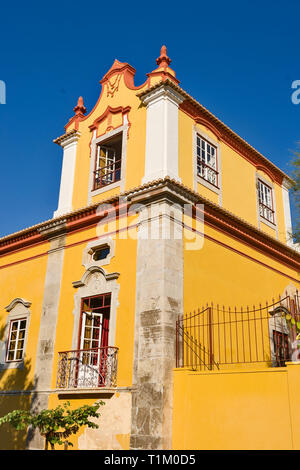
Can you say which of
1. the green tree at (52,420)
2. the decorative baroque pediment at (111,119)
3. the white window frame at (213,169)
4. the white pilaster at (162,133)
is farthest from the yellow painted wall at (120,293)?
the decorative baroque pediment at (111,119)

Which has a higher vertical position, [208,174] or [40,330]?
[208,174]

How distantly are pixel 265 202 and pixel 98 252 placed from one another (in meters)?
6.35

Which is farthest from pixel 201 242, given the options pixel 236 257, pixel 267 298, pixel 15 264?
pixel 15 264

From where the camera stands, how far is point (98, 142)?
13.1 m

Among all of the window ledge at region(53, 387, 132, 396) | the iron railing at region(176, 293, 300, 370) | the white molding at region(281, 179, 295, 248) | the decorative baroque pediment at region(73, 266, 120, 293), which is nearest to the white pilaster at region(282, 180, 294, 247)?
the white molding at region(281, 179, 295, 248)

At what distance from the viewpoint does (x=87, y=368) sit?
10.5 metres

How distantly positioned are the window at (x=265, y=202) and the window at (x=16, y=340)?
26.1 feet

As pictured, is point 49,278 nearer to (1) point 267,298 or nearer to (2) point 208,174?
(2) point 208,174

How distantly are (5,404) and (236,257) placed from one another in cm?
721

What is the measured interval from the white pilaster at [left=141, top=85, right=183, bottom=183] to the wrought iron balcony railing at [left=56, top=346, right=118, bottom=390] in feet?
13.5

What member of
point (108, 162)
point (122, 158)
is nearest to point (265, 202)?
point (108, 162)

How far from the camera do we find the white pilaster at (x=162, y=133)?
35.8ft

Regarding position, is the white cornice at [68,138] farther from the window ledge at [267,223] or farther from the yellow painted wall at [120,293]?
the window ledge at [267,223]

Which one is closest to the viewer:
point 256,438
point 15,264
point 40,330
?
point 256,438
